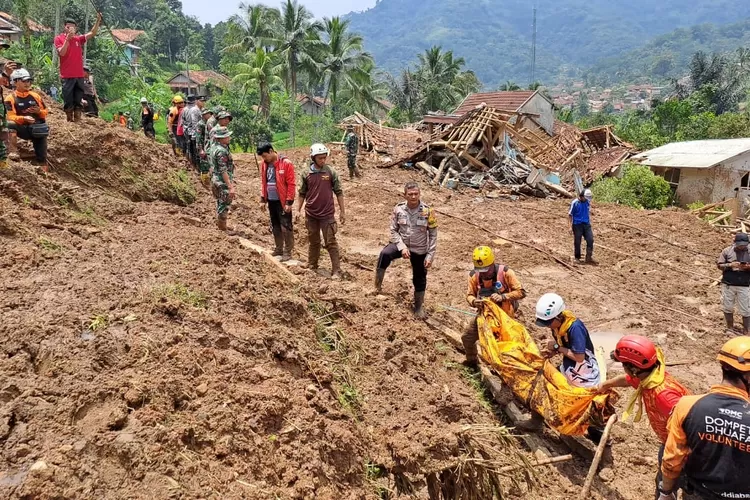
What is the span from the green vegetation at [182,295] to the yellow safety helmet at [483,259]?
8.68ft

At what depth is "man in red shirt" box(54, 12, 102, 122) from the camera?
306 inches

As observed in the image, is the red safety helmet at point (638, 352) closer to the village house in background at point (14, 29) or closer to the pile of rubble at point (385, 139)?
the pile of rubble at point (385, 139)

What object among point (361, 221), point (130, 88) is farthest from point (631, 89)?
point (361, 221)

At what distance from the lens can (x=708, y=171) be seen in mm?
19062

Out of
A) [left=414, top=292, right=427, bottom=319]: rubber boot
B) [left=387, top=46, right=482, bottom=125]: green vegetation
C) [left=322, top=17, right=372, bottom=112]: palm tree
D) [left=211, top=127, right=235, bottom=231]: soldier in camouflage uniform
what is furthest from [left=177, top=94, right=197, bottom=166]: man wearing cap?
[left=387, top=46, right=482, bottom=125]: green vegetation

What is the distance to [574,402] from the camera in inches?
168

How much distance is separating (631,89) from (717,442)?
201 m

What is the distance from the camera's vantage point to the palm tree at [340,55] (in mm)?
36500

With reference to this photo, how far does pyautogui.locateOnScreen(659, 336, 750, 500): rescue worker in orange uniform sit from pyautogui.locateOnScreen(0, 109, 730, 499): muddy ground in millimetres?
1190

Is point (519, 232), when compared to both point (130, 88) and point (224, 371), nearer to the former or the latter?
point (224, 371)

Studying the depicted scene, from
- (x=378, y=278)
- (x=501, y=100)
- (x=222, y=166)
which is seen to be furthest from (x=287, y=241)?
(x=501, y=100)

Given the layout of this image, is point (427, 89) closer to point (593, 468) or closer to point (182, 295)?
point (182, 295)

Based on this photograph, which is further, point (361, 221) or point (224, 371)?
point (361, 221)

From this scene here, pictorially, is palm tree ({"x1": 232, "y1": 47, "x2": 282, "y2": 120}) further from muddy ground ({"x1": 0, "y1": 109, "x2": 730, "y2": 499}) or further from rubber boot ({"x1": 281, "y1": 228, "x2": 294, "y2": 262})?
rubber boot ({"x1": 281, "y1": 228, "x2": 294, "y2": 262})
